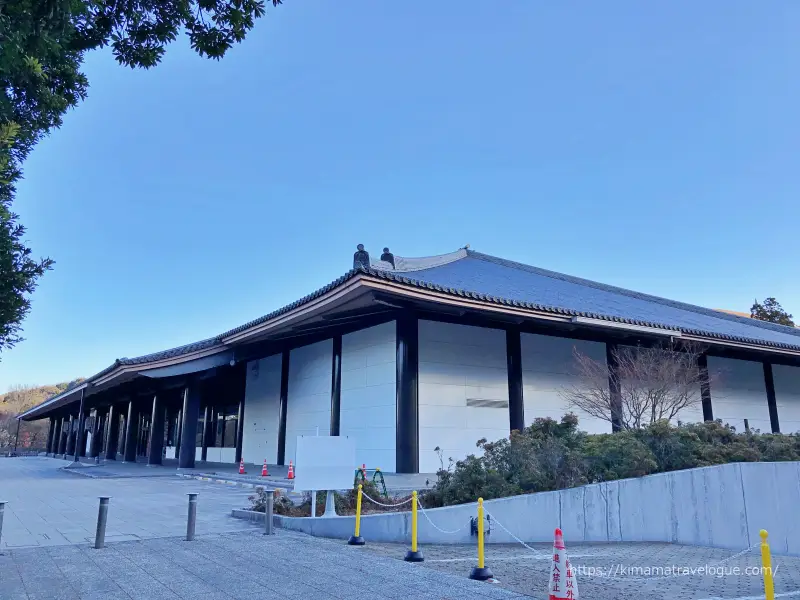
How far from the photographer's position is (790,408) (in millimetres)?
22266

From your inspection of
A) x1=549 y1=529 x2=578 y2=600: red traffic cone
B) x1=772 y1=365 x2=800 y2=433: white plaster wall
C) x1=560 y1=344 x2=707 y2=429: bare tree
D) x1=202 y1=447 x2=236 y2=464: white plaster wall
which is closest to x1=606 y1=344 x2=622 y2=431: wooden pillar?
x1=560 y1=344 x2=707 y2=429: bare tree

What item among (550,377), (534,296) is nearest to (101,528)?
(550,377)

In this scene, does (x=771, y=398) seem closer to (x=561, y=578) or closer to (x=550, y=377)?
(x=550, y=377)

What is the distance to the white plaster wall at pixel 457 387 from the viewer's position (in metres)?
14.4

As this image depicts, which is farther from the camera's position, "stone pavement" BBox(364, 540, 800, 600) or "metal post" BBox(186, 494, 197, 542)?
"metal post" BBox(186, 494, 197, 542)

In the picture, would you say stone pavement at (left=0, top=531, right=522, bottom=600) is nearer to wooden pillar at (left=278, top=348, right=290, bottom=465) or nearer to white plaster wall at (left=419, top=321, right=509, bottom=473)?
white plaster wall at (left=419, top=321, right=509, bottom=473)

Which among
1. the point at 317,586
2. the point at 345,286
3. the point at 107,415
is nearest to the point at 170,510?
the point at 345,286

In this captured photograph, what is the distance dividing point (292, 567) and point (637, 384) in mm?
11795

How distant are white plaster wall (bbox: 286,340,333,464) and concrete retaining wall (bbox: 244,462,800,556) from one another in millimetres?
8998

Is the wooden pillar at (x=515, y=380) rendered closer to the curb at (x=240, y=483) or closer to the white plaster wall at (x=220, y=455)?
the curb at (x=240, y=483)

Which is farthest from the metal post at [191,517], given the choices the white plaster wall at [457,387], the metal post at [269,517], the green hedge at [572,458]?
the white plaster wall at [457,387]

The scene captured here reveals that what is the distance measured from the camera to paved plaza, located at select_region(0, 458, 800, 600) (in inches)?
207

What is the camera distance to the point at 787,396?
22.4 m

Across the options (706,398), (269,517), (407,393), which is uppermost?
(706,398)
